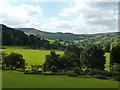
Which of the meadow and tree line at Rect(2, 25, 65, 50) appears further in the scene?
tree line at Rect(2, 25, 65, 50)

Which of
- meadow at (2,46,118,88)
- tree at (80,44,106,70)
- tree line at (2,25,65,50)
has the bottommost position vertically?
meadow at (2,46,118,88)

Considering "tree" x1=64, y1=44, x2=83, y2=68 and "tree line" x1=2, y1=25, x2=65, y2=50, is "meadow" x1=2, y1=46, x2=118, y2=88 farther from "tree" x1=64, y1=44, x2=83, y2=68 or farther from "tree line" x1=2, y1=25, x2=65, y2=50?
"tree line" x1=2, y1=25, x2=65, y2=50

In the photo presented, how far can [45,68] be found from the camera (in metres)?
75.6

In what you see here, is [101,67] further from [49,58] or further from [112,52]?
[49,58]

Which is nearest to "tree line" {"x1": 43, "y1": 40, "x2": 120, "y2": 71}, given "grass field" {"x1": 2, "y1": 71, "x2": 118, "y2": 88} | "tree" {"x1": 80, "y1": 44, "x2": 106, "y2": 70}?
"tree" {"x1": 80, "y1": 44, "x2": 106, "y2": 70}

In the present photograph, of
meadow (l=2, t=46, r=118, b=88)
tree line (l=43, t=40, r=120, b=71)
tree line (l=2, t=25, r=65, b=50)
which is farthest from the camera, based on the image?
tree line (l=2, t=25, r=65, b=50)

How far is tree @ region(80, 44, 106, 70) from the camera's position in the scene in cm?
7119

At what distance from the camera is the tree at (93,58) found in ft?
234

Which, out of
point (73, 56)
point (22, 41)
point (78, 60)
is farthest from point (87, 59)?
point (22, 41)

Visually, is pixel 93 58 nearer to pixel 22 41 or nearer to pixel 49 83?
pixel 49 83

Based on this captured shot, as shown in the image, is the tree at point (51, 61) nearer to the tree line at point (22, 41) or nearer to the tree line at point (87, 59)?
the tree line at point (87, 59)

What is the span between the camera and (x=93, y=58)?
71.8 m

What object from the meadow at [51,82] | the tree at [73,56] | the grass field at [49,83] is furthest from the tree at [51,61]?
the grass field at [49,83]

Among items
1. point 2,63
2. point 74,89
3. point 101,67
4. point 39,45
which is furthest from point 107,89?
point 39,45
